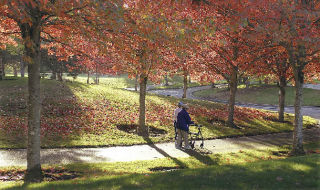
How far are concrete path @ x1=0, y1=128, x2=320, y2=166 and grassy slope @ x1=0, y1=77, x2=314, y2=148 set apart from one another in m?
0.82

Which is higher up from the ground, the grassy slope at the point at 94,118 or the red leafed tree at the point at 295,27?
the red leafed tree at the point at 295,27

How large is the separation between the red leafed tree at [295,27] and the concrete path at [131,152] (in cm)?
315

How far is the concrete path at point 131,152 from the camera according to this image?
10688 mm

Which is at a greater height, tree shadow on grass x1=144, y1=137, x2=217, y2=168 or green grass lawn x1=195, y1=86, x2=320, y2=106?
green grass lawn x1=195, y1=86, x2=320, y2=106

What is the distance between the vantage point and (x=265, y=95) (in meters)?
42.2

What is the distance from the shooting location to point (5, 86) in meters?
23.8

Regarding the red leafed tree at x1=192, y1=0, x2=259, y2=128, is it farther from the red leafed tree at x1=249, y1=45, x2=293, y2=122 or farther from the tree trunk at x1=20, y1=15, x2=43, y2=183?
the tree trunk at x1=20, y1=15, x2=43, y2=183

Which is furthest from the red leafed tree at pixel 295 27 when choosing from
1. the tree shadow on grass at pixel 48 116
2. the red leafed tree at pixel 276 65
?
the tree shadow on grass at pixel 48 116

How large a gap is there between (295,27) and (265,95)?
107ft

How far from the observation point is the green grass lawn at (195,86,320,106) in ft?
121

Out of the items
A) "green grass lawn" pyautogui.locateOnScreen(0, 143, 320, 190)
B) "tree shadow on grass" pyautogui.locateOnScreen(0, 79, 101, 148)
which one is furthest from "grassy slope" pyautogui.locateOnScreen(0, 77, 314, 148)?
"green grass lawn" pyautogui.locateOnScreen(0, 143, 320, 190)

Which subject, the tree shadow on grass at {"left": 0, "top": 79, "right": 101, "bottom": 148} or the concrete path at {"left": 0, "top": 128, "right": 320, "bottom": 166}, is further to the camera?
the tree shadow on grass at {"left": 0, "top": 79, "right": 101, "bottom": 148}

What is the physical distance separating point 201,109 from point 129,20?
15.6 m

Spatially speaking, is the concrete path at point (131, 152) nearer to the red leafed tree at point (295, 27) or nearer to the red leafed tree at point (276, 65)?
the red leafed tree at point (295, 27)
